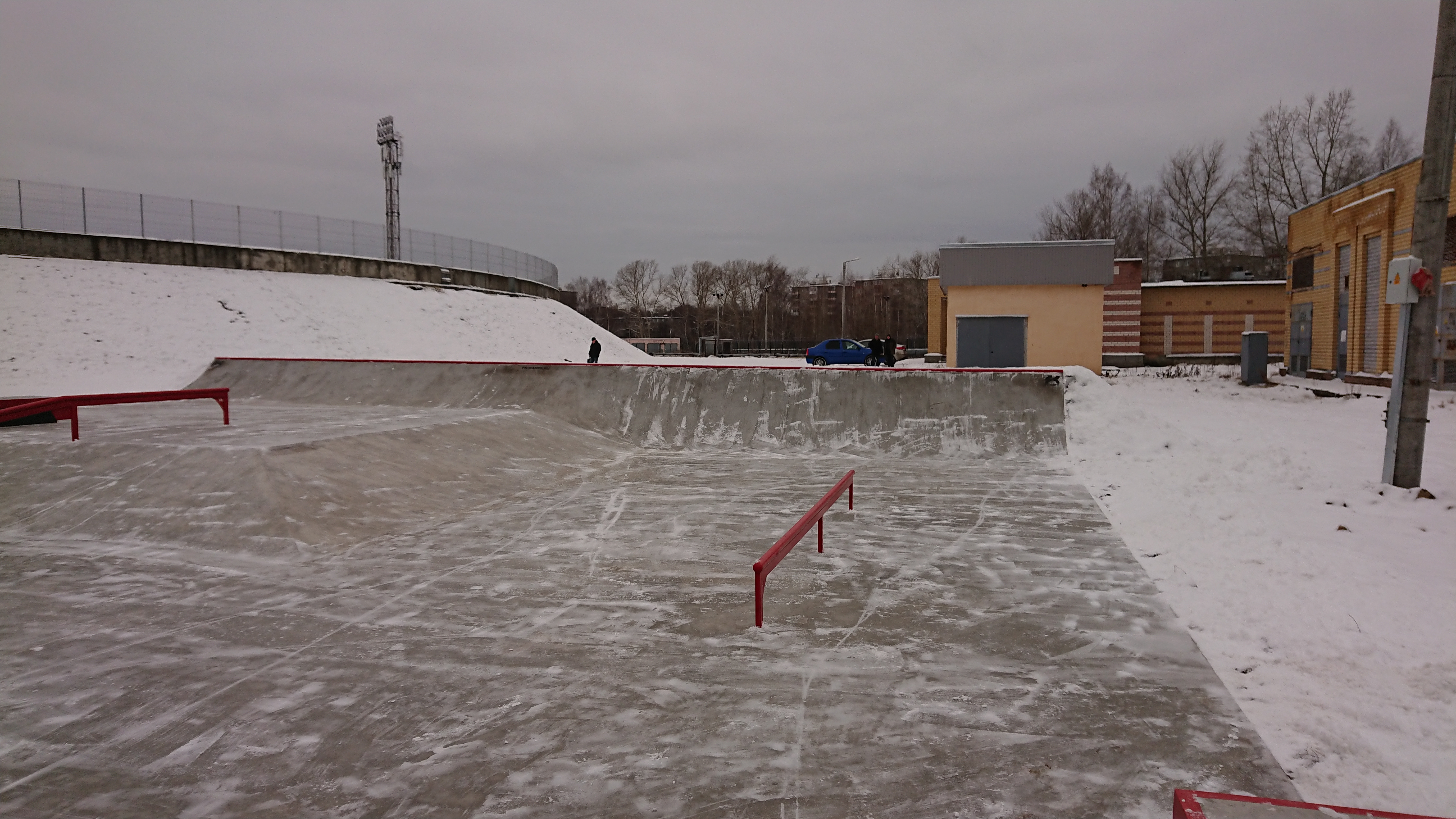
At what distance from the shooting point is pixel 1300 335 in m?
27.4

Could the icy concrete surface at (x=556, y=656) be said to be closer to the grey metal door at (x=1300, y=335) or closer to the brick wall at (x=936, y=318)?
the grey metal door at (x=1300, y=335)

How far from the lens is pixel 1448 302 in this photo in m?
18.0

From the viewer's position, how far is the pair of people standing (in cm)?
3020

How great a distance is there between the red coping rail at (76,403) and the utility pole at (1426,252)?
55.1 ft

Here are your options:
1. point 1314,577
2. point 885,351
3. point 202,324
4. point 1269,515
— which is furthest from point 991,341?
point 202,324

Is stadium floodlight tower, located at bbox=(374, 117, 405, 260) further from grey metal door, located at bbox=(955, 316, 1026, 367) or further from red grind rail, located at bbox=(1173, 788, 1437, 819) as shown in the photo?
red grind rail, located at bbox=(1173, 788, 1437, 819)

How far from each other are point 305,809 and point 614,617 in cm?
265

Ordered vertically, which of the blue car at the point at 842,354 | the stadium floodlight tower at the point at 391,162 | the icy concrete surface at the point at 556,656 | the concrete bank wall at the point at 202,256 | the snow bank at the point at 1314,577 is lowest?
the icy concrete surface at the point at 556,656

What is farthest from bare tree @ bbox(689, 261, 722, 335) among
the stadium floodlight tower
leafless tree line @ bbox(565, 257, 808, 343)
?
the stadium floodlight tower

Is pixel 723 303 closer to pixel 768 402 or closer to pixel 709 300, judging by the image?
pixel 709 300

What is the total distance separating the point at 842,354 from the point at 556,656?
33715 mm

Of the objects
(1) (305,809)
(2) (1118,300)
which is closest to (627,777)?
(1) (305,809)

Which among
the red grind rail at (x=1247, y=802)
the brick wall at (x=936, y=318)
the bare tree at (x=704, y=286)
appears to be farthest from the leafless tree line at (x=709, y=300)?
the red grind rail at (x=1247, y=802)

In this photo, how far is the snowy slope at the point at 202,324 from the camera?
22781mm
